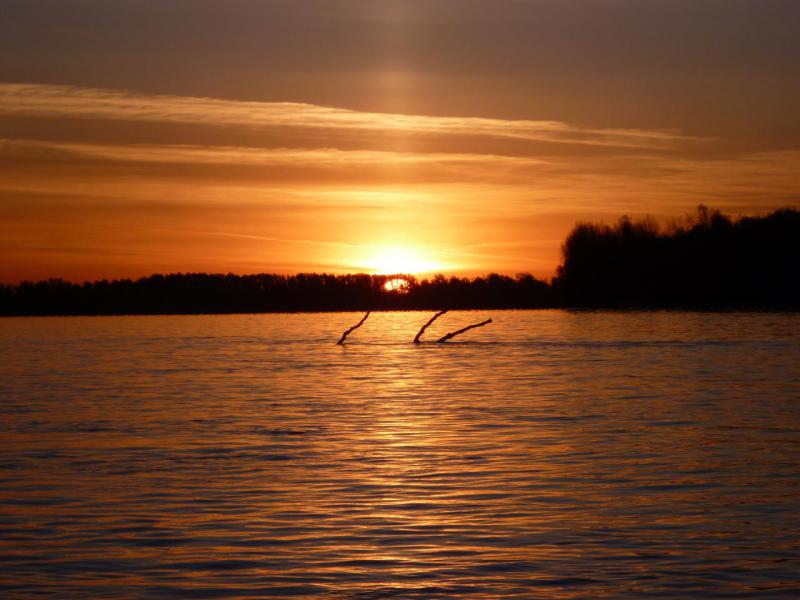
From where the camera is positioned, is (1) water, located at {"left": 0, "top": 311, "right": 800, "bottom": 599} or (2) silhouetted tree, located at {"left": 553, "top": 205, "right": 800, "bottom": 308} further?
(2) silhouetted tree, located at {"left": 553, "top": 205, "right": 800, "bottom": 308}

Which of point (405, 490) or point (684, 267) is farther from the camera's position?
point (684, 267)

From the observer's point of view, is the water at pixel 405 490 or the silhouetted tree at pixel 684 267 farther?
the silhouetted tree at pixel 684 267

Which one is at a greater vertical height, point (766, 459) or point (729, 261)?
point (729, 261)

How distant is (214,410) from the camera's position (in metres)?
38.3

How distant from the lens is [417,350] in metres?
82.8

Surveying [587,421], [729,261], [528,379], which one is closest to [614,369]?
[528,379]

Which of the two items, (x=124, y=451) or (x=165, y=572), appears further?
(x=124, y=451)

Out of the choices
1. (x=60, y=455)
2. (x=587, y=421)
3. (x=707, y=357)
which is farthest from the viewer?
(x=707, y=357)

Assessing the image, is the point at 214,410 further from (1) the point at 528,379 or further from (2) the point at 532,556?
(2) the point at 532,556

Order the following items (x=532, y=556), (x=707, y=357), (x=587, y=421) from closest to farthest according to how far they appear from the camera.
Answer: (x=532, y=556) → (x=587, y=421) → (x=707, y=357)

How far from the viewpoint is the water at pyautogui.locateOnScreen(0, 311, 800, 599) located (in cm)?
1456

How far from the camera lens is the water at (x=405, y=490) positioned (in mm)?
14562

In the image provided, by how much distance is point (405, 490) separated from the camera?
68.8 ft

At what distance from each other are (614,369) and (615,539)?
4133 centimetres
